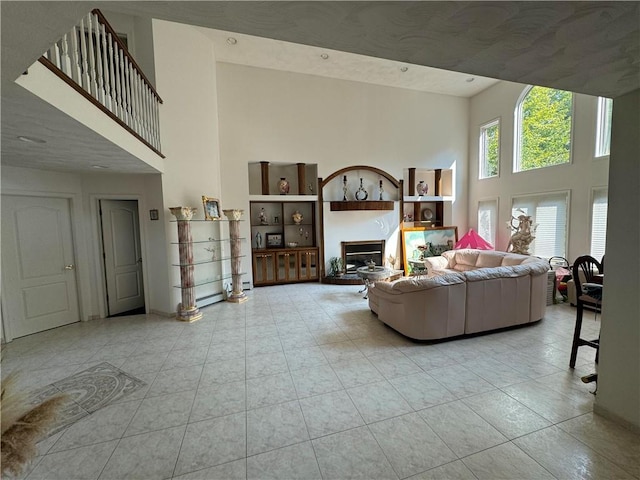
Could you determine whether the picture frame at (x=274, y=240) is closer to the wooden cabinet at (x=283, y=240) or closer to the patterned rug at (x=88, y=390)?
the wooden cabinet at (x=283, y=240)

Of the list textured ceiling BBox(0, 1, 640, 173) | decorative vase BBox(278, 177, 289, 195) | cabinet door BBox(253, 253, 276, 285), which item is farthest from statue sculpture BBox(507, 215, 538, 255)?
cabinet door BBox(253, 253, 276, 285)

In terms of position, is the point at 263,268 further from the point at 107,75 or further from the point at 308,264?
the point at 107,75

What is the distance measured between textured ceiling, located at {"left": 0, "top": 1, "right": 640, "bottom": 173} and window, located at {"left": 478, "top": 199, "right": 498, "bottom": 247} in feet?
19.0

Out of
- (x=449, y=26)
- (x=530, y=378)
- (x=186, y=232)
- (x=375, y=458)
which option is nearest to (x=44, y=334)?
(x=186, y=232)

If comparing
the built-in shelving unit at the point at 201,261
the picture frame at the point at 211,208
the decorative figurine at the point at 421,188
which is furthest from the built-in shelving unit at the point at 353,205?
the picture frame at the point at 211,208

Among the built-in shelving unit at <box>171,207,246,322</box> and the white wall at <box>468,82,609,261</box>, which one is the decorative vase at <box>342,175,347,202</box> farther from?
the white wall at <box>468,82,609,261</box>

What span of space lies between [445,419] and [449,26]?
2.54 meters

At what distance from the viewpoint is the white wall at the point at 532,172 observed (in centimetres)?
504

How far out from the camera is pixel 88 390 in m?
2.61

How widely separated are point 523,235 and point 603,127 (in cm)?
224

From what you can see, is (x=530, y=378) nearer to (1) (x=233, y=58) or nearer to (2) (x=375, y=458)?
(2) (x=375, y=458)

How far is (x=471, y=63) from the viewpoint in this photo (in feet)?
4.91

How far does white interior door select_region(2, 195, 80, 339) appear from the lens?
12.1ft

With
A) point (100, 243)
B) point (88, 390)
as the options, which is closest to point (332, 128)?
point (100, 243)
